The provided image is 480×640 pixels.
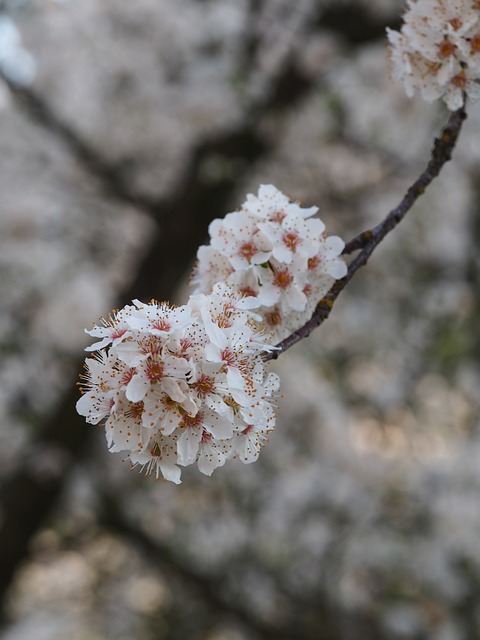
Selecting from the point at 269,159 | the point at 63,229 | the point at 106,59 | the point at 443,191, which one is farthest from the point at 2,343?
the point at 443,191

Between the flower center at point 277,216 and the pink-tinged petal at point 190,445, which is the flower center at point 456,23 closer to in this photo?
the flower center at point 277,216

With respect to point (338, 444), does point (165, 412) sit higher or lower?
lower

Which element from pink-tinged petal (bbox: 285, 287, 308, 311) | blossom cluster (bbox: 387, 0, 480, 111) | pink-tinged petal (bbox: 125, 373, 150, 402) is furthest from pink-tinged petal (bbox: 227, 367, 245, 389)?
blossom cluster (bbox: 387, 0, 480, 111)

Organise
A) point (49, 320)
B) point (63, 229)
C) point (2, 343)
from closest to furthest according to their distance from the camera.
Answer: point (2, 343), point (63, 229), point (49, 320)

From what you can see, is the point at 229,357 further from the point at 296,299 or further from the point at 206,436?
the point at 296,299

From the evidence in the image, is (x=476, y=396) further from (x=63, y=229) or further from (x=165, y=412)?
(x=165, y=412)

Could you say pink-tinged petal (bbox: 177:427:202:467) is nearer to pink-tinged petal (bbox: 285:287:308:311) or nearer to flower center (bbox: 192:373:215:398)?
flower center (bbox: 192:373:215:398)

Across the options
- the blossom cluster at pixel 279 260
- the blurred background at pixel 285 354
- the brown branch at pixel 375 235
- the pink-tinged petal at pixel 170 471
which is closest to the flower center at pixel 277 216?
the blossom cluster at pixel 279 260
